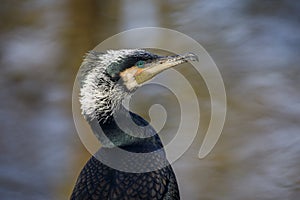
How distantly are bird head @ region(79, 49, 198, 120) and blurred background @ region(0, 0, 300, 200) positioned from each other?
1.13 m

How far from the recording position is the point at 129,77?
176 centimetres

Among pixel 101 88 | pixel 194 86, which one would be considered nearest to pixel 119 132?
pixel 101 88

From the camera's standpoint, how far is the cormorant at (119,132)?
5.69 ft

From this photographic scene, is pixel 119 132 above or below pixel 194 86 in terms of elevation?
below

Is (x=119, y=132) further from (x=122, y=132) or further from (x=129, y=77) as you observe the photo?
(x=129, y=77)

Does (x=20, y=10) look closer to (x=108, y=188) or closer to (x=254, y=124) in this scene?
(x=254, y=124)

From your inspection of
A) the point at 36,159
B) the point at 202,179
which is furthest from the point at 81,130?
the point at 202,179

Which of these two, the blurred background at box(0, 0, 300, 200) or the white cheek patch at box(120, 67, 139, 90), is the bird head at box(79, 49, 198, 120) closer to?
the white cheek patch at box(120, 67, 139, 90)

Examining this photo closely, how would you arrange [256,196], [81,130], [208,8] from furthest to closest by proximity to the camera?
[208,8] < [81,130] < [256,196]

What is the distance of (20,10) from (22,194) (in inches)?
→ 63.4

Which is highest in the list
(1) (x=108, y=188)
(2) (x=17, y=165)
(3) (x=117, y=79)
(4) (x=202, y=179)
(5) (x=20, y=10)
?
(5) (x=20, y=10)

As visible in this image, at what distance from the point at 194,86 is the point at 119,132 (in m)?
1.65

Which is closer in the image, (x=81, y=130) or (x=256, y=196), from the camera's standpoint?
(x=256, y=196)

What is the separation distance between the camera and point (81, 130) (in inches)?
120
